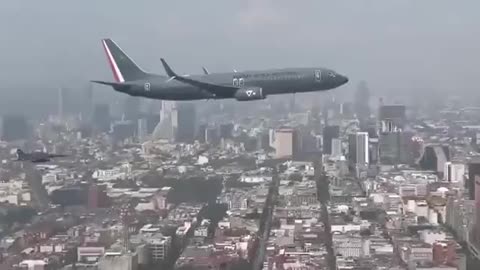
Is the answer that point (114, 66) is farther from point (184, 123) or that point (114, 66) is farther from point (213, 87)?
point (184, 123)

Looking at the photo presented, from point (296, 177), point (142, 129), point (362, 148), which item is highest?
point (142, 129)

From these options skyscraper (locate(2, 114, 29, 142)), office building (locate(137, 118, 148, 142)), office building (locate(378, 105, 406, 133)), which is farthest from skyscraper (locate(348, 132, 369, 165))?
skyscraper (locate(2, 114, 29, 142))

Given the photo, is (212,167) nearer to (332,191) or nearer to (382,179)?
(332,191)

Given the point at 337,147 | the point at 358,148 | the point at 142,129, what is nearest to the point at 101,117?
the point at 142,129

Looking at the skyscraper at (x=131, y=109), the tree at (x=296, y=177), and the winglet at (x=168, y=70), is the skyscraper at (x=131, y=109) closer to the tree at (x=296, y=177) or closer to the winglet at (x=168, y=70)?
the tree at (x=296, y=177)

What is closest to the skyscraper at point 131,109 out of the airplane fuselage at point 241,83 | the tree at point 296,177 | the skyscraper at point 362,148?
the tree at point 296,177

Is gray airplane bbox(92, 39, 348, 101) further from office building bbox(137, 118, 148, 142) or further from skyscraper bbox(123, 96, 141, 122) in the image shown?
office building bbox(137, 118, 148, 142)
